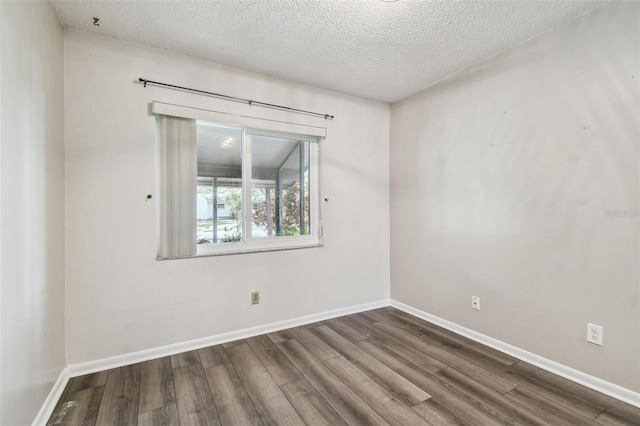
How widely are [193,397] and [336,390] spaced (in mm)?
902

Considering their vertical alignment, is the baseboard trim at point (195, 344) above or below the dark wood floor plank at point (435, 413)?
above

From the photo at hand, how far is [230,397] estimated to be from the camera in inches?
73.0

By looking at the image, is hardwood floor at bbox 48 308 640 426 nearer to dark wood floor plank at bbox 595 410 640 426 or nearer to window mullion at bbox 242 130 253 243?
dark wood floor plank at bbox 595 410 640 426

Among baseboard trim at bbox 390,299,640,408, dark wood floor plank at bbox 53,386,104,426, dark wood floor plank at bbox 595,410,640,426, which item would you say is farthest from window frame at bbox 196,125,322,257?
dark wood floor plank at bbox 595,410,640,426

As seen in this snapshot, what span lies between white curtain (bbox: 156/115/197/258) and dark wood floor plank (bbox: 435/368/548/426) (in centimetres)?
219

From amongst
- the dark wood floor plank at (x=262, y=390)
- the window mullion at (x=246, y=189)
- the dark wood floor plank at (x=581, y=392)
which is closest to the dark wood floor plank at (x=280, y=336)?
the dark wood floor plank at (x=262, y=390)

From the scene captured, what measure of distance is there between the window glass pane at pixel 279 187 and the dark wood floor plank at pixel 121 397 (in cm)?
140

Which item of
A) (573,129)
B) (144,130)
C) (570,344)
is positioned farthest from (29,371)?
(573,129)

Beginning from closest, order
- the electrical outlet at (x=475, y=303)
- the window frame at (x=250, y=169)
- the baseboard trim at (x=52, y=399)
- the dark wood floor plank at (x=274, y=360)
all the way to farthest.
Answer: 1. the baseboard trim at (x=52, y=399)
2. the dark wood floor plank at (x=274, y=360)
3. the window frame at (x=250, y=169)
4. the electrical outlet at (x=475, y=303)

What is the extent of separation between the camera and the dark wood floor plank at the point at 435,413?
162 centimetres

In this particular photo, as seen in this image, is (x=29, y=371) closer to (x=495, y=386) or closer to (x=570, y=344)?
(x=495, y=386)

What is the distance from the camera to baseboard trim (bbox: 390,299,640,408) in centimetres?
178

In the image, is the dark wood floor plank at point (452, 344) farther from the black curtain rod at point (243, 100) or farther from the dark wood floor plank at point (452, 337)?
the black curtain rod at point (243, 100)

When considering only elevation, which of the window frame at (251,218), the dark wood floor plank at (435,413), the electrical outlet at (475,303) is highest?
the window frame at (251,218)
